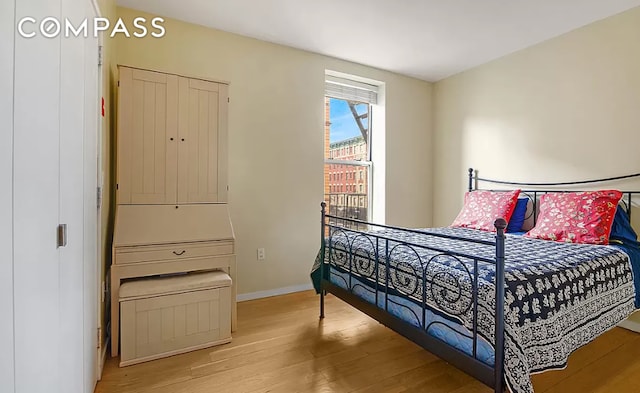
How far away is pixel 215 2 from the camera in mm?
2436

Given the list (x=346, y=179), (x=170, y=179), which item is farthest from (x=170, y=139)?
(x=346, y=179)

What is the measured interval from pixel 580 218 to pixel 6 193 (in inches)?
124

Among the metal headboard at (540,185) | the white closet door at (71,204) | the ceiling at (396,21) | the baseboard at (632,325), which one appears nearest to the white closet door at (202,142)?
the ceiling at (396,21)

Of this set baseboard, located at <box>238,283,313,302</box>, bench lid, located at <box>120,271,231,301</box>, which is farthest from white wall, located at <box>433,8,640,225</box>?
bench lid, located at <box>120,271,231,301</box>

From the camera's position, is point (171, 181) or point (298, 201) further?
point (298, 201)

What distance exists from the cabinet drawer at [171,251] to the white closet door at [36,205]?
41.1 inches

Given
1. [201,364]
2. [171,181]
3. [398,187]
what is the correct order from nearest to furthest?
1. [201,364]
2. [171,181]
3. [398,187]

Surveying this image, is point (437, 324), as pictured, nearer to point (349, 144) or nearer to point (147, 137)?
point (147, 137)

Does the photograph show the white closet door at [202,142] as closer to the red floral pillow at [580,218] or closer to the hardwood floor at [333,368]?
the hardwood floor at [333,368]

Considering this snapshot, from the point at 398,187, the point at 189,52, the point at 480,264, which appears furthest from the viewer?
the point at 398,187

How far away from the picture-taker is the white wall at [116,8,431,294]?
9.05ft

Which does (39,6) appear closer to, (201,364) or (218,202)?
(218,202)

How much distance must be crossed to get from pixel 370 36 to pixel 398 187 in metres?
1.79

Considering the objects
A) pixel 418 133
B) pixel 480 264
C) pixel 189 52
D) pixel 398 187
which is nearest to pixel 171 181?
pixel 189 52
